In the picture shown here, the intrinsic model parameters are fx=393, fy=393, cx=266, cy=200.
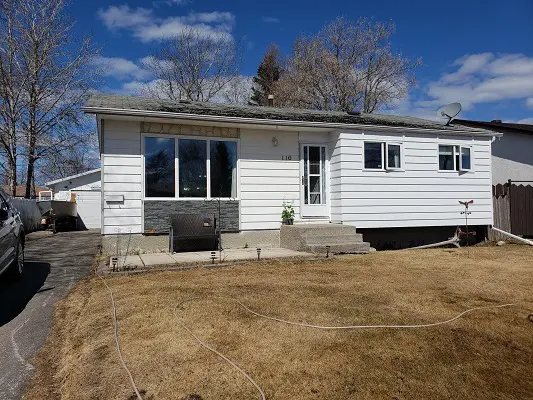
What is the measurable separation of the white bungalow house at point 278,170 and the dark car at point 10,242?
2.25 m

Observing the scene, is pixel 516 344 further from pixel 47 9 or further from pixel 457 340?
pixel 47 9

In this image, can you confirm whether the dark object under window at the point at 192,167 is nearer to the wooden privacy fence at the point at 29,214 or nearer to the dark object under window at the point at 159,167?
the dark object under window at the point at 159,167

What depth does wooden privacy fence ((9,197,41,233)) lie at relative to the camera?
53.4 ft

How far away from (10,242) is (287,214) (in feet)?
20.2

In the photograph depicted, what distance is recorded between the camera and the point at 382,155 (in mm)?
10836

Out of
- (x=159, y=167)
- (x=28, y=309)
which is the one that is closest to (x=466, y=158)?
(x=159, y=167)

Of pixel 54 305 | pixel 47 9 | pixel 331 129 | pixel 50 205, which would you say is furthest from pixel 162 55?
pixel 54 305

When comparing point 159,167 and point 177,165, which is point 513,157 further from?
point 159,167

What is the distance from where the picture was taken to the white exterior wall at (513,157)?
64.0ft

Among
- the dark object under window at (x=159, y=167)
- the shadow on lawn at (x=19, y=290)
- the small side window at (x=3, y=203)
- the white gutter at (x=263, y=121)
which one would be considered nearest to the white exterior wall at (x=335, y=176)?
the white gutter at (x=263, y=121)

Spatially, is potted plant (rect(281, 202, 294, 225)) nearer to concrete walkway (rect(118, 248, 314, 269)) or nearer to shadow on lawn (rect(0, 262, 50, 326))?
concrete walkway (rect(118, 248, 314, 269))

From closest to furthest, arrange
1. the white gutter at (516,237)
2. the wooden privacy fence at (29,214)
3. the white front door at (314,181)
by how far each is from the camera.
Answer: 1. the white front door at (314,181)
2. the white gutter at (516,237)
3. the wooden privacy fence at (29,214)

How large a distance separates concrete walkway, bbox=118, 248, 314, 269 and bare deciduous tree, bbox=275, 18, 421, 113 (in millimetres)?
20075

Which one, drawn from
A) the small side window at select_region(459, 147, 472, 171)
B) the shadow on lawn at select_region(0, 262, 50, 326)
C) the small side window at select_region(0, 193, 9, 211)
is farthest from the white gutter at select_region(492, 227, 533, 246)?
the small side window at select_region(0, 193, 9, 211)
